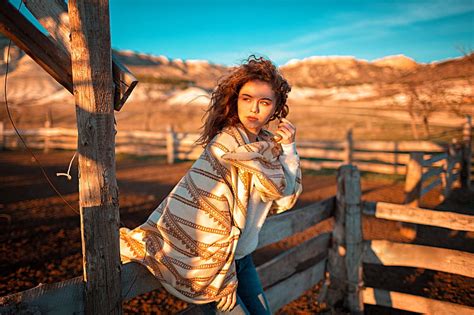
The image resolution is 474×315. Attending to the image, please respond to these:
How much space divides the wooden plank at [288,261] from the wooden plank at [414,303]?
0.59 metres

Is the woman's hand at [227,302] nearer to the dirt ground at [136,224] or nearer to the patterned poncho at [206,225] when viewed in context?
the patterned poncho at [206,225]

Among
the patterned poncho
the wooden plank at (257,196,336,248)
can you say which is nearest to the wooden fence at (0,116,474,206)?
the wooden plank at (257,196,336,248)

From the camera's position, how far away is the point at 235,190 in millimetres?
1485

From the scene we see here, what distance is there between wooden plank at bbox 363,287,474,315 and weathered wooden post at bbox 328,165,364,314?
0.15 m

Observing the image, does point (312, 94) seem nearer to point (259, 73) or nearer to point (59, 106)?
point (59, 106)

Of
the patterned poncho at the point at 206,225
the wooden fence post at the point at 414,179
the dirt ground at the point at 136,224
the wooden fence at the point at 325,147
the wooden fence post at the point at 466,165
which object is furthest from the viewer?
the wooden fence at the point at 325,147

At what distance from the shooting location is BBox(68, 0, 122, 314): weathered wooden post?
116 centimetres

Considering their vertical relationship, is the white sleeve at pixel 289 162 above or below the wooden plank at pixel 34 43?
below

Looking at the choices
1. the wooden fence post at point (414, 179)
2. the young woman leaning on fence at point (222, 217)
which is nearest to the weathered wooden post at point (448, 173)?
the wooden fence post at point (414, 179)

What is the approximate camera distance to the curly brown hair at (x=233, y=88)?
67.2 inches

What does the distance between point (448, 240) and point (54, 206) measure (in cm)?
696

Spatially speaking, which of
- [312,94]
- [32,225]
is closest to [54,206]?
[32,225]

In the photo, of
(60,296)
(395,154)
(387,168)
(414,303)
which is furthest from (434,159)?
(60,296)

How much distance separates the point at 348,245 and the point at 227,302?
1574 mm
